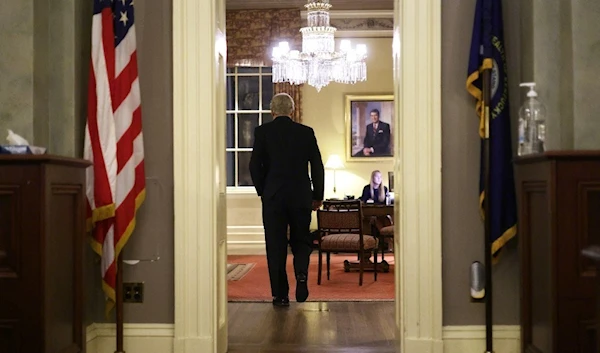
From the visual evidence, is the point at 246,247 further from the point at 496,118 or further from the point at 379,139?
the point at 496,118

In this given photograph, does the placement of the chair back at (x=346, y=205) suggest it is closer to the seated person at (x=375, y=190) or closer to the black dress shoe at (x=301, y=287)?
the black dress shoe at (x=301, y=287)

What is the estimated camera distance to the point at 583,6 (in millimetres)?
3492

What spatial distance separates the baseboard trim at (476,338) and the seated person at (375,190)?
5.42 metres

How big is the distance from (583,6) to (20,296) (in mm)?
2882

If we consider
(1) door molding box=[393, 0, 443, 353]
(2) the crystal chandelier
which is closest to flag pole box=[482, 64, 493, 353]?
(1) door molding box=[393, 0, 443, 353]

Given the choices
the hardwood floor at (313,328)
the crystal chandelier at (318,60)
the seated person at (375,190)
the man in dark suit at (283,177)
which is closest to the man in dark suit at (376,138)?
the seated person at (375,190)

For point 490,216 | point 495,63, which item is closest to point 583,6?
point 495,63

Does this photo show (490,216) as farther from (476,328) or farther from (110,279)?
(110,279)

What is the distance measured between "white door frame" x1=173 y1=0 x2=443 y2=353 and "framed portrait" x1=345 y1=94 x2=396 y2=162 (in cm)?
→ 653

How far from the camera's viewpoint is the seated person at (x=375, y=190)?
9411 mm

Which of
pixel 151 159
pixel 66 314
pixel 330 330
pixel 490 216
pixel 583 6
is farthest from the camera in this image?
pixel 330 330

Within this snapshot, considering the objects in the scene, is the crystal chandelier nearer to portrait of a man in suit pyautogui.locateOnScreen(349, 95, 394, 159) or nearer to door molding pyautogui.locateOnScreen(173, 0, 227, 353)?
portrait of a man in suit pyautogui.locateOnScreen(349, 95, 394, 159)

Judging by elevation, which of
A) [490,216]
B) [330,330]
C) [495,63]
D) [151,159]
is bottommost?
[330,330]

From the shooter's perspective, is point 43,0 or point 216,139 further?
point 216,139
